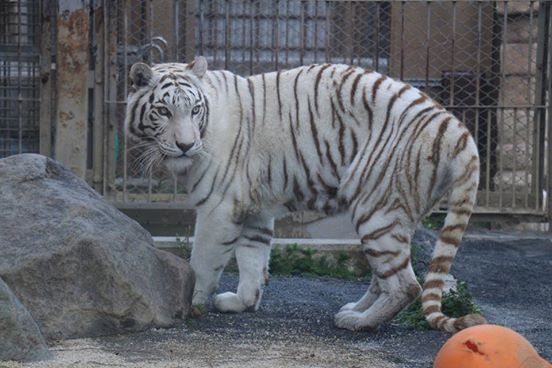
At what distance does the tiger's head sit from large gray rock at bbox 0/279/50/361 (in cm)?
179

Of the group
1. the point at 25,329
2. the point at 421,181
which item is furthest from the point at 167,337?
the point at 421,181

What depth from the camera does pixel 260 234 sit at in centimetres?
699

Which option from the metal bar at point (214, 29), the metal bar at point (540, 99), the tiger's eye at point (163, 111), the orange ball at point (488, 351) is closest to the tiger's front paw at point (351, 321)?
the tiger's eye at point (163, 111)

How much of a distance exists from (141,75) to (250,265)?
1271 mm

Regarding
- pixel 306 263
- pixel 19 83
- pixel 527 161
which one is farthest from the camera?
pixel 527 161

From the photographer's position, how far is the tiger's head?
6.69 metres

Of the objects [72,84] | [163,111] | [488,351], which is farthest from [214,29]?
[488,351]

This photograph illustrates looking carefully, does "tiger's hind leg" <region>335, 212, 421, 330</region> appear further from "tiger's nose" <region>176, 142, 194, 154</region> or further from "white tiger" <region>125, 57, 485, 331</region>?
"tiger's nose" <region>176, 142, 194, 154</region>

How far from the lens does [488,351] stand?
4.67m

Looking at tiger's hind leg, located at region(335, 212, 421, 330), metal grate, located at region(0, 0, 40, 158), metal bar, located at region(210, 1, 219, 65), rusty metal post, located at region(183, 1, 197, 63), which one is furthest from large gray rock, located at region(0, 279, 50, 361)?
rusty metal post, located at region(183, 1, 197, 63)

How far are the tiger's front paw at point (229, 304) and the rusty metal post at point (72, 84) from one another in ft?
10.8

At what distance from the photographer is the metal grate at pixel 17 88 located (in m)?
10.1

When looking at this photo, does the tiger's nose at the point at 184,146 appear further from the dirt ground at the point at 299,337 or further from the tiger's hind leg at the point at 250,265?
the dirt ground at the point at 299,337

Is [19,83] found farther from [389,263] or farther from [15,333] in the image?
[15,333]
